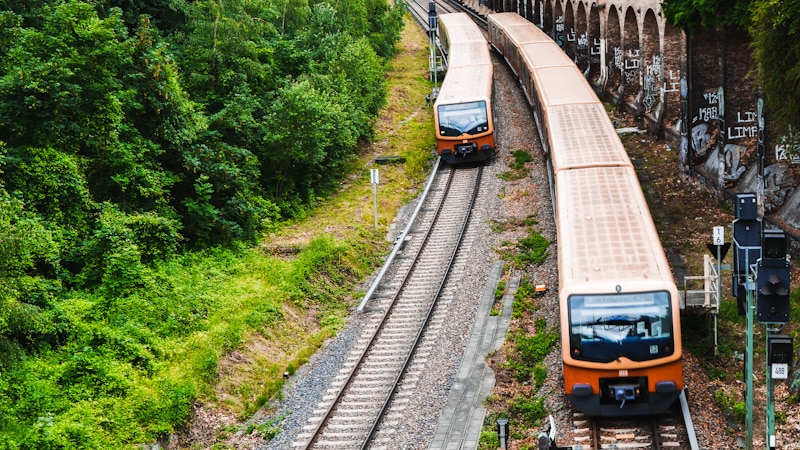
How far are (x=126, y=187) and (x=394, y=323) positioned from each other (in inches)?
286

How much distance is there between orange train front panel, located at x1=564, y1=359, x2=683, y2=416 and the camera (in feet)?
45.5

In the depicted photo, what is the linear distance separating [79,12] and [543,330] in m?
13.2

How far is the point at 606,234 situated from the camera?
16.2m

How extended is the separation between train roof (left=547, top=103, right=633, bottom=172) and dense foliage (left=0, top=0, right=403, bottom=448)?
263 inches

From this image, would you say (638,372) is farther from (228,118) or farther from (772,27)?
(228,118)

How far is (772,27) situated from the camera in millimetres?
18453

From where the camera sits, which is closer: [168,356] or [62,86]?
[168,356]

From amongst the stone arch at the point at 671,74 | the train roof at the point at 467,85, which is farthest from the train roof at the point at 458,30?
the stone arch at the point at 671,74

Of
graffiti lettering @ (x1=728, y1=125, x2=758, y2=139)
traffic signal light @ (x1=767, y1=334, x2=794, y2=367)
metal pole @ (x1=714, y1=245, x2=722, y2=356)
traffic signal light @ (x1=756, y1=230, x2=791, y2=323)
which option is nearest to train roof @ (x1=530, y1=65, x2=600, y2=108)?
graffiti lettering @ (x1=728, y1=125, x2=758, y2=139)

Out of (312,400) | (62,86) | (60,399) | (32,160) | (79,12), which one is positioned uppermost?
(79,12)

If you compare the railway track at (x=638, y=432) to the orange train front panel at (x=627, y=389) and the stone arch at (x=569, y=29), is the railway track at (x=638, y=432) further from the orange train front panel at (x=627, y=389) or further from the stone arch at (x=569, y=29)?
the stone arch at (x=569, y=29)

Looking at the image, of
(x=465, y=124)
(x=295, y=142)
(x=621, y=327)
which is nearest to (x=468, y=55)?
(x=465, y=124)

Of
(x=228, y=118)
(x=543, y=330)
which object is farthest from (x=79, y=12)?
(x=543, y=330)

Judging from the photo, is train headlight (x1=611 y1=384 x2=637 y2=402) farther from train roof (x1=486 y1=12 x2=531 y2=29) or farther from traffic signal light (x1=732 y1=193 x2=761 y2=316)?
train roof (x1=486 y1=12 x2=531 y2=29)
